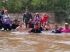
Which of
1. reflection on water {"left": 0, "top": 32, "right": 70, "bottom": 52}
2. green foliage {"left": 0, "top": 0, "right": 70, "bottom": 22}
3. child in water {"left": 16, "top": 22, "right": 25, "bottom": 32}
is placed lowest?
child in water {"left": 16, "top": 22, "right": 25, "bottom": 32}

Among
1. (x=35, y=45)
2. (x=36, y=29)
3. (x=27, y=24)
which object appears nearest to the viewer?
(x=35, y=45)

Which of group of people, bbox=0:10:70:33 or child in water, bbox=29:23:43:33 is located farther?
group of people, bbox=0:10:70:33

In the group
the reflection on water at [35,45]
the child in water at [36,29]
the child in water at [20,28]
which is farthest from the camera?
the child in water at [20,28]

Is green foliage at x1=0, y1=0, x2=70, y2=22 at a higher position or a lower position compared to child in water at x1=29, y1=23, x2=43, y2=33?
higher

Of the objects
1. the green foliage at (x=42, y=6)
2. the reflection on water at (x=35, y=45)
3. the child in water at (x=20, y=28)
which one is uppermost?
the green foliage at (x=42, y=6)

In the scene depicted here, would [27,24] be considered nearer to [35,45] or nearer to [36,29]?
[36,29]

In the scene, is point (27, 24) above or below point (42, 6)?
below

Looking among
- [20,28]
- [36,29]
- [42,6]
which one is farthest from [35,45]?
[42,6]

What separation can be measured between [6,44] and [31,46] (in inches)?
54.8

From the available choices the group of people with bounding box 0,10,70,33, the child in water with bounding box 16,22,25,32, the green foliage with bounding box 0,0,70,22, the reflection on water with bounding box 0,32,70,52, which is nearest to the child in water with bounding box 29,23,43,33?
the group of people with bounding box 0,10,70,33

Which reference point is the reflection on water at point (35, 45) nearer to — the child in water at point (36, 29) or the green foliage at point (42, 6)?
the child in water at point (36, 29)

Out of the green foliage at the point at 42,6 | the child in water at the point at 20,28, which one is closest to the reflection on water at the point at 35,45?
the child in water at the point at 20,28

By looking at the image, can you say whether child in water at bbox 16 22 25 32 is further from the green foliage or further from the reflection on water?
the reflection on water

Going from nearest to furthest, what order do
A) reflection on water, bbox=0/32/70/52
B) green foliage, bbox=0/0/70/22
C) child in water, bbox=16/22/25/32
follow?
reflection on water, bbox=0/32/70/52 < child in water, bbox=16/22/25/32 < green foliage, bbox=0/0/70/22
